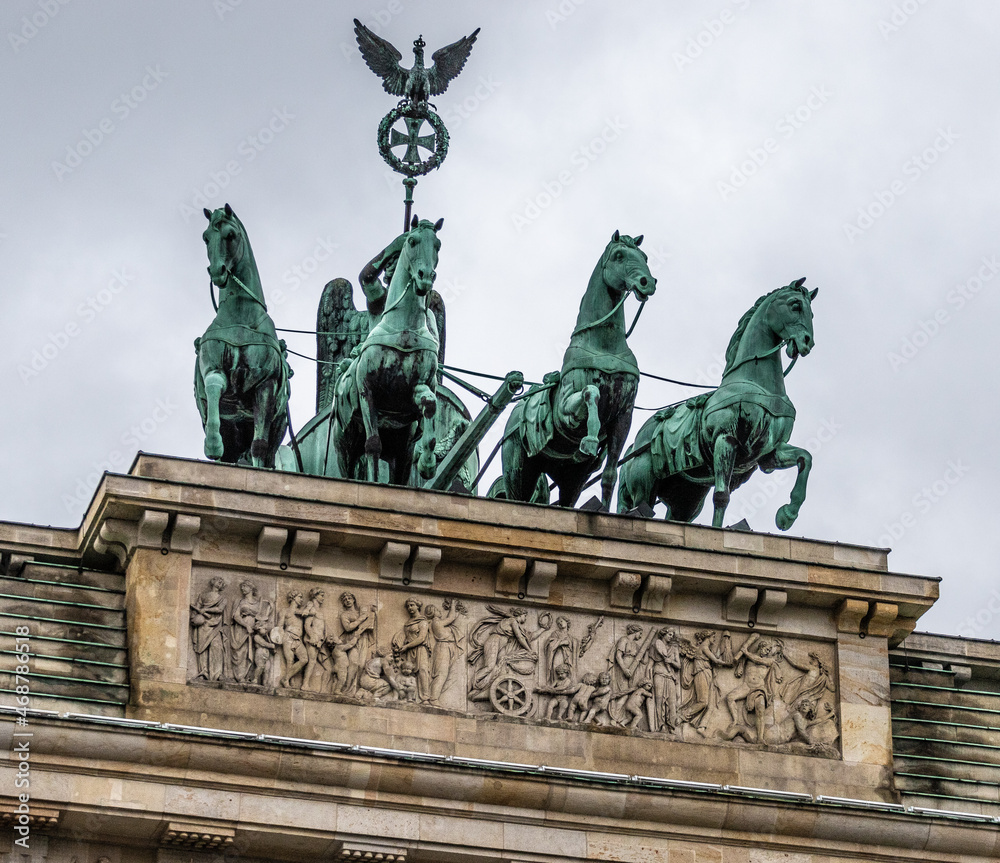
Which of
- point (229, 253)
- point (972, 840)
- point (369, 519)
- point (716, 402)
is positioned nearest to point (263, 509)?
point (369, 519)

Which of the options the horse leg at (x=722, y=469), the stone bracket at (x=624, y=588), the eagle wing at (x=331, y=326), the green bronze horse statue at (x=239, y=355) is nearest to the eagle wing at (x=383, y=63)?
the eagle wing at (x=331, y=326)

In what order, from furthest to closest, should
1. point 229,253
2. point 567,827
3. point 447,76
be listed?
point 447,76 → point 229,253 → point 567,827

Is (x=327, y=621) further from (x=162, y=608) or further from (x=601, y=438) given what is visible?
(x=601, y=438)

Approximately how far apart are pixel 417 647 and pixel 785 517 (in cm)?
503

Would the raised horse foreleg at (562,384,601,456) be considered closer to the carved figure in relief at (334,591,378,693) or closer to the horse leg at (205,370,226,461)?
the carved figure in relief at (334,591,378,693)

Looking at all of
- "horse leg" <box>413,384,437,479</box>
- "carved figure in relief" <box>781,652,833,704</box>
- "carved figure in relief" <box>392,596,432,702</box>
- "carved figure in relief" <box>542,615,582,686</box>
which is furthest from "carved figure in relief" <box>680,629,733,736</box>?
"horse leg" <box>413,384,437,479</box>

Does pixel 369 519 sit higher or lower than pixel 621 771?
higher

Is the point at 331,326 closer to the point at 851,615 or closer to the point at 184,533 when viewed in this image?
the point at 184,533

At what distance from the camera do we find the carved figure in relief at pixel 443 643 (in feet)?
92.6

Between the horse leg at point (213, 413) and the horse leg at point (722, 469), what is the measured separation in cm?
507

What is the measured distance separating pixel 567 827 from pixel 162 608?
4228 millimetres

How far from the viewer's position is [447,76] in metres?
35.1

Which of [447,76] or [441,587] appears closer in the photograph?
[441,587]

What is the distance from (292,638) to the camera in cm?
2806
